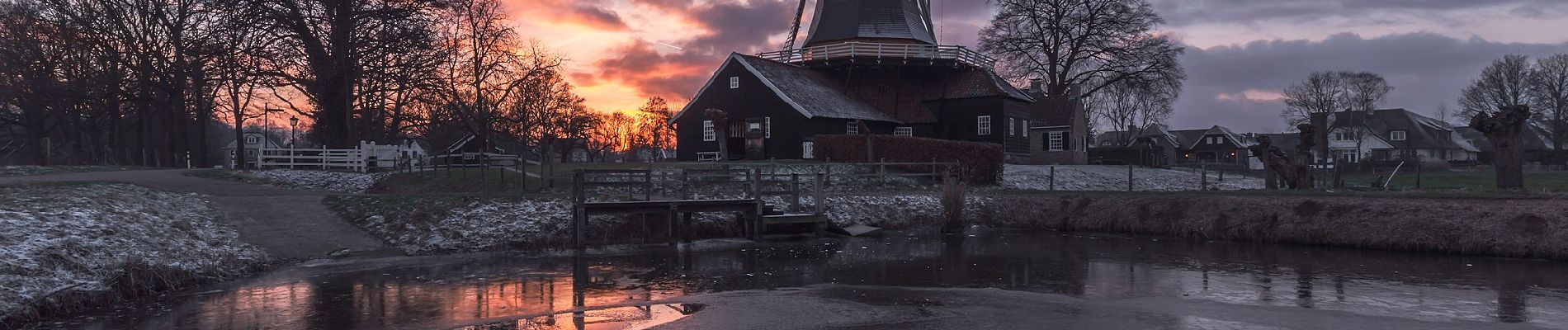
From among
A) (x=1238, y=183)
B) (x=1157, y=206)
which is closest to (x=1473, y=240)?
(x=1157, y=206)

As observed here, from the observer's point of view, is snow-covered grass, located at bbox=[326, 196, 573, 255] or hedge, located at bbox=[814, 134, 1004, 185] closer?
snow-covered grass, located at bbox=[326, 196, 573, 255]

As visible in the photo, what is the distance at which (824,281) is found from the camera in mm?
14727

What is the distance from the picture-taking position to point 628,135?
10194 cm

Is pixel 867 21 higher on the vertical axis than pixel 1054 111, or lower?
higher

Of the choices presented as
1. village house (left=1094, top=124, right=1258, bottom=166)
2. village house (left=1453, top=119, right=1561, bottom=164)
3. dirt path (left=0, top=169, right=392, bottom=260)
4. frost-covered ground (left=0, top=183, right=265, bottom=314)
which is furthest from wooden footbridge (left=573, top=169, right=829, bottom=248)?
village house (left=1094, top=124, right=1258, bottom=166)

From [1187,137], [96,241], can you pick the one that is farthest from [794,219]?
[1187,137]

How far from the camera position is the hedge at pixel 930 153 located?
3331 cm

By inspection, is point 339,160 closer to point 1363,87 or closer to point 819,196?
point 819,196

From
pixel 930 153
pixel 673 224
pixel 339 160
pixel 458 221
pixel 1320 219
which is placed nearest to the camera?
pixel 1320 219

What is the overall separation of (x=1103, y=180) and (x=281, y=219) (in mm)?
28894

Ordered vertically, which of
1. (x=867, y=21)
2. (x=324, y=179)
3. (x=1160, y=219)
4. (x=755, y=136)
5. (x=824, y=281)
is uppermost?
(x=867, y=21)

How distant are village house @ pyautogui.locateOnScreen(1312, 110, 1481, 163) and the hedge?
64249mm

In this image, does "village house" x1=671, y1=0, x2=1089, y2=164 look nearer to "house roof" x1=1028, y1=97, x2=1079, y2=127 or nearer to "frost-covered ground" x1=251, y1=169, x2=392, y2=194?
"house roof" x1=1028, y1=97, x2=1079, y2=127

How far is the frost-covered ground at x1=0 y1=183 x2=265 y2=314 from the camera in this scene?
37.8 feet
